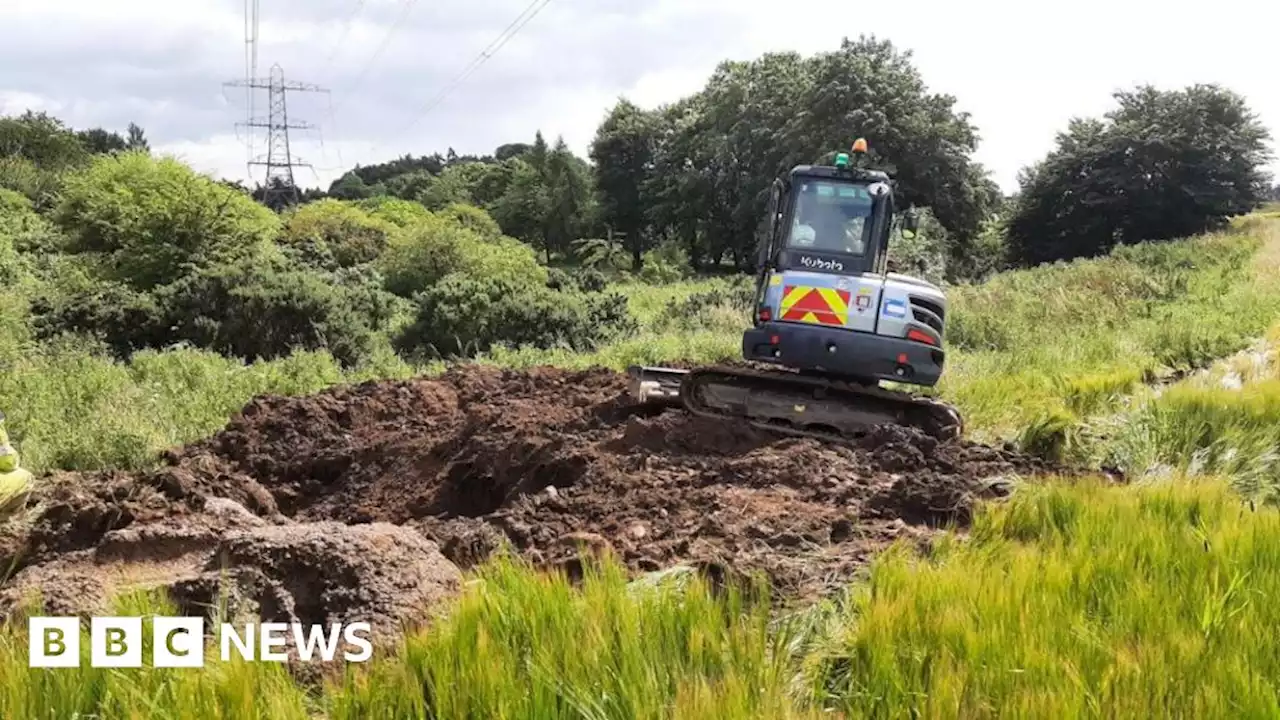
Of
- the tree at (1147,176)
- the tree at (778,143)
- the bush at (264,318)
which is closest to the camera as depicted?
the bush at (264,318)

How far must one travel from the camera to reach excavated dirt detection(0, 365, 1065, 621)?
386 centimetres

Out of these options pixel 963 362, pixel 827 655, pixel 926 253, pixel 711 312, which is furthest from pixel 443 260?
pixel 827 655

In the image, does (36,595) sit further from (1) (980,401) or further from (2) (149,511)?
(1) (980,401)

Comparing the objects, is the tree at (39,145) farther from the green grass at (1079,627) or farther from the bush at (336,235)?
the green grass at (1079,627)

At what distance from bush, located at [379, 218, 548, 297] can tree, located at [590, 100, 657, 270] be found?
97.0 feet

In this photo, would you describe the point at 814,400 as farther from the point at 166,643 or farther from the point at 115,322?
the point at 115,322

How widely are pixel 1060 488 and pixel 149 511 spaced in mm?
5088

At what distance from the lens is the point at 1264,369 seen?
427 inches

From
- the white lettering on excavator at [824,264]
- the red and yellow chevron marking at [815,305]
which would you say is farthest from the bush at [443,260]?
the red and yellow chevron marking at [815,305]

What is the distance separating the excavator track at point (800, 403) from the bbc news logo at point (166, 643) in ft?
16.0

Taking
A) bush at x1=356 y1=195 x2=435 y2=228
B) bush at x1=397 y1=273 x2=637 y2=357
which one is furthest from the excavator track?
bush at x1=356 y1=195 x2=435 y2=228

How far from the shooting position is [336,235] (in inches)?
1517

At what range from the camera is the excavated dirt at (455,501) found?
3863 millimetres

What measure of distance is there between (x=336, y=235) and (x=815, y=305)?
33788 millimetres
